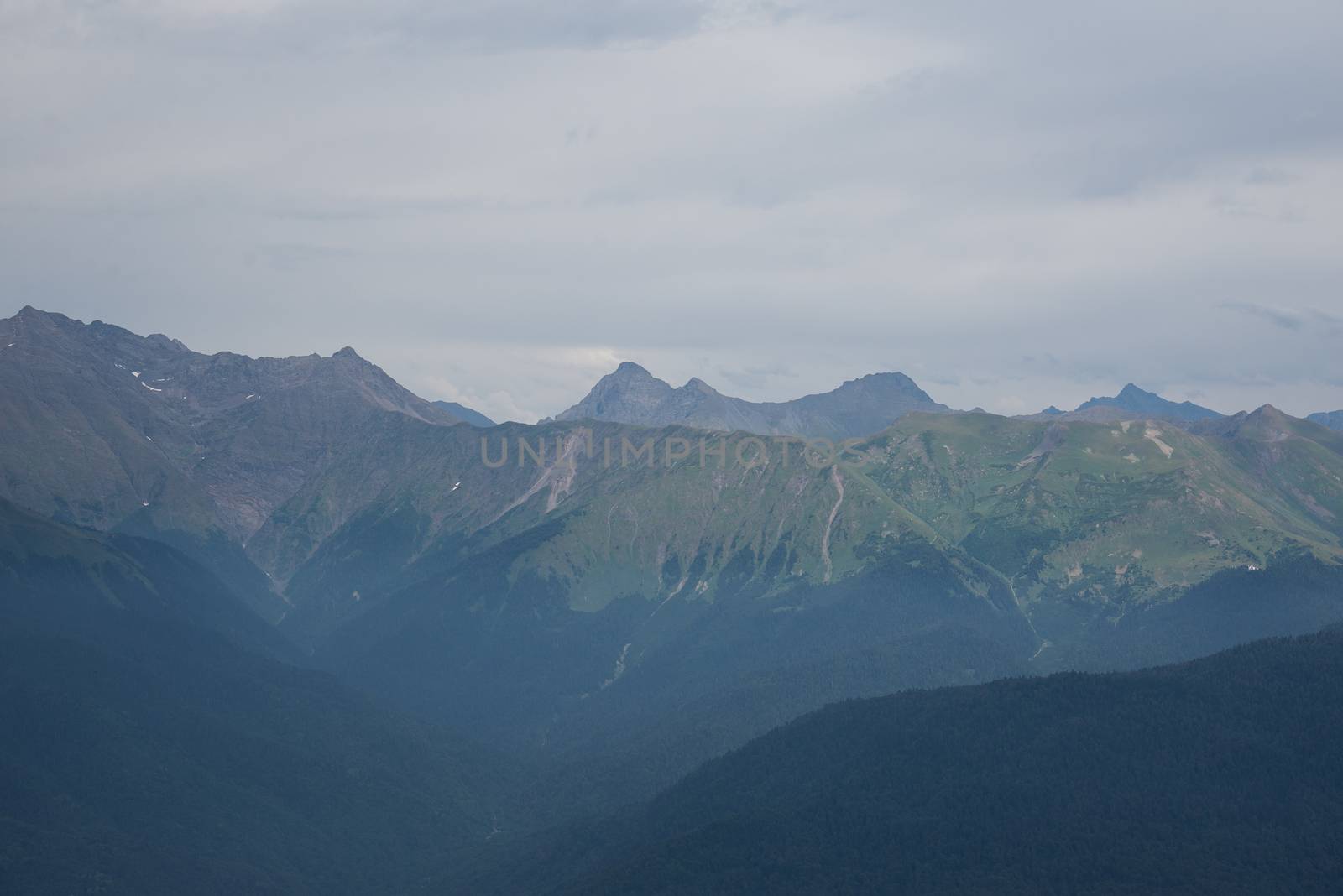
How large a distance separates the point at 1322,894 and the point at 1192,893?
18803 millimetres

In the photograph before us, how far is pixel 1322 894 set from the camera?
200 m

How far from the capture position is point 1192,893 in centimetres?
19938
